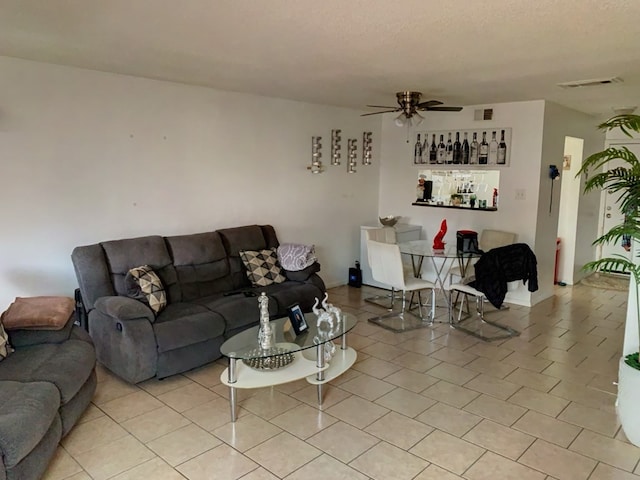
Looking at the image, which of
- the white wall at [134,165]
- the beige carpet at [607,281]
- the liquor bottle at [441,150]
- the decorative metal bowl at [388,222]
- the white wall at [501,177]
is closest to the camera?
the white wall at [134,165]

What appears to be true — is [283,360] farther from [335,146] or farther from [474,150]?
[474,150]

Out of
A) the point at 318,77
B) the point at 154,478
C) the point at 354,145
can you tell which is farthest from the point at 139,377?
the point at 354,145

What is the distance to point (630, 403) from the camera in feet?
8.99

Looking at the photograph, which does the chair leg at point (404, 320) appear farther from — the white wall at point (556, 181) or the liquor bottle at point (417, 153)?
the liquor bottle at point (417, 153)

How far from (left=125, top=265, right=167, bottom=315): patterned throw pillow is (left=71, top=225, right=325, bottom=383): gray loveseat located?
3.4 inches

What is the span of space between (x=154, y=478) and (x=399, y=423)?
144cm

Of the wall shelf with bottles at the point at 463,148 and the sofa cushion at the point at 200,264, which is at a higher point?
the wall shelf with bottles at the point at 463,148

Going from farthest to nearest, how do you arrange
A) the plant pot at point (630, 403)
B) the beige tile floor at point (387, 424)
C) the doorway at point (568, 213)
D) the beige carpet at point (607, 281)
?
1. the beige carpet at point (607, 281)
2. the doorway at point (568, 213)
3. the plant pot at point (630, 403)
4. the beige tile floor at point (387, 424)

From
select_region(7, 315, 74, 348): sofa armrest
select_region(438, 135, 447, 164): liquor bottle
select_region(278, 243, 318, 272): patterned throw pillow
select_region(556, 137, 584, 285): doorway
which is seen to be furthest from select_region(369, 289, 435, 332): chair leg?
select_region(7, 315, 74, 348): sofa armrest

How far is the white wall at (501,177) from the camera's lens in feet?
17.4

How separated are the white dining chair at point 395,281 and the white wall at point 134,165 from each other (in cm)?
124

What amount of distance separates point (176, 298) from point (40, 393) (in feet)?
5.61

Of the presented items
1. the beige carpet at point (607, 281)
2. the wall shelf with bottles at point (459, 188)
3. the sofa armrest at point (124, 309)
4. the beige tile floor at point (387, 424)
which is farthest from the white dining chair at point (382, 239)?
the beige carpet at point (607, 281)

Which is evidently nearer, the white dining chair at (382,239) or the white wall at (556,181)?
the white wall at (556,181)
